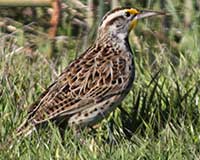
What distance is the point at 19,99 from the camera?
595 cm

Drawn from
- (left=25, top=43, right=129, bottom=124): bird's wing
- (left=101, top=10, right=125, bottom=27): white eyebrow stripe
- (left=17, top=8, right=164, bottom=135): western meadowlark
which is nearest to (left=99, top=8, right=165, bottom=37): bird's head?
(left=101, top=10, right=125, bottom=27): white eyebrow stripe

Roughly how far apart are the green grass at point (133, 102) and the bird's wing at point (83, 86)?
0.14 metres

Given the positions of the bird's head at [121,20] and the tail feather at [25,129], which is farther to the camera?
the bird's head at [121,20]

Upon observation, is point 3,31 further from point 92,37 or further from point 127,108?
point 127,108

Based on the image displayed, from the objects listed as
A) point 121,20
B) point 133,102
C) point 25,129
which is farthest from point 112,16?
point 25,129

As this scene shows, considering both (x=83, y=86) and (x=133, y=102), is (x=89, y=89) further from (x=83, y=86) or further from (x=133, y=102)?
(x=133, y=102)

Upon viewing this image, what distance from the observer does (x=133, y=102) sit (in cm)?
605

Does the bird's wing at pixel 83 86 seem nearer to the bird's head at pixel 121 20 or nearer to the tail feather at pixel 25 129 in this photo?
the tail feather at pixel 25 129

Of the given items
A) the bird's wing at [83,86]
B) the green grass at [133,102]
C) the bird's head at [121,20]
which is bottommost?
the green grass at [133,102]

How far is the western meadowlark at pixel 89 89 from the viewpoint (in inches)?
223

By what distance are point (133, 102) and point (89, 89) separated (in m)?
0.35

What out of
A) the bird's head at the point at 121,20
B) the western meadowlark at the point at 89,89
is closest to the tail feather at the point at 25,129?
the western meadowlark at the point at 89,89

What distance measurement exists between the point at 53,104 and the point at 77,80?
0.86 feet

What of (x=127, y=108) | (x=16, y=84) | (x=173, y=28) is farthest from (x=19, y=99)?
(x=173, y=28)
